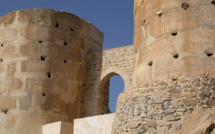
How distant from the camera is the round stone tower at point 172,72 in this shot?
632 cm

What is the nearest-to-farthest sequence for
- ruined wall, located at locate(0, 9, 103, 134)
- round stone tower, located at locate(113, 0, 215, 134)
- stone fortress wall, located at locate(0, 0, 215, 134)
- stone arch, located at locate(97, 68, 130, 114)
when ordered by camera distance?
round stone tower, located at locate(113, 0, 215, 134), stone fortress wall, located at locate(0, 0, 215, 134), ruined wall, located at locate(0, 9, 103, 134), stone arch, located at locate(97, 68, 130, 114)

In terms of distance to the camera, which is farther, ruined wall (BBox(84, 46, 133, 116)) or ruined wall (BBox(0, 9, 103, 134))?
ruined wall (BBox(84, 46, 133, 116))

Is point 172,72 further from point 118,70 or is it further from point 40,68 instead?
point 40,68

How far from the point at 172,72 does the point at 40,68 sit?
631cm

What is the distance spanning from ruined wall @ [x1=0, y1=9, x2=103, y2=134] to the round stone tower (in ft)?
16.3

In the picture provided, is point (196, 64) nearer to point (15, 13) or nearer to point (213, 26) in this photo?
point (213, 26)

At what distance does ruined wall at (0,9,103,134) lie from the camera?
11.8m

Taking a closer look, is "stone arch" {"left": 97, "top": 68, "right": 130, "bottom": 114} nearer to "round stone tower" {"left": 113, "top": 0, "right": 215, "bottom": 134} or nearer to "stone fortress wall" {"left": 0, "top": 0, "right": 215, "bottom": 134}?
"stone fortress wall" {"left": 0, "top": 0, "right": 215, "bottom": 134}

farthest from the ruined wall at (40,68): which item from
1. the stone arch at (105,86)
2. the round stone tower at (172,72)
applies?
the round stone tower at (172,72)

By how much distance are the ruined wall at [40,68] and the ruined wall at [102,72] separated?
0.28 metres

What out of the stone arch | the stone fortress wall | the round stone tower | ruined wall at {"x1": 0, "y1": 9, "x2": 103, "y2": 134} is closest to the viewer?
the round stone tower

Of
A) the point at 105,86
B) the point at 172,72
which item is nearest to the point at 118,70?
the point at 105,86

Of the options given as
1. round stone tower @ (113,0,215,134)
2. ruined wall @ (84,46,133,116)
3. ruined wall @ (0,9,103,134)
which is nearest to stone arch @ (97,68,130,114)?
ruined wall @ (84,46,133,116)

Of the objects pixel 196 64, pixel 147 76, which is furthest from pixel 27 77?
pixel 196 64
